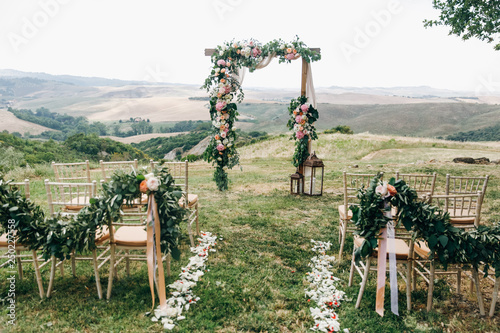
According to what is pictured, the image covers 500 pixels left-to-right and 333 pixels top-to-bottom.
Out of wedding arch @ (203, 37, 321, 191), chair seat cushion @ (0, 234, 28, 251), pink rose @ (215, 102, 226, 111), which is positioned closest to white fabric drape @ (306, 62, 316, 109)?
wedding arch @ (203, 37, 321, 191)

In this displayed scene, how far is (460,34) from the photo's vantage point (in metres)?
10.6

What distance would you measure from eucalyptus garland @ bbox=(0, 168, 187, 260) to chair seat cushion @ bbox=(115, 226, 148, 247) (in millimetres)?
282

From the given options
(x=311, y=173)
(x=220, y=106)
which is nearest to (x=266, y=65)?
(x=220, y=106)

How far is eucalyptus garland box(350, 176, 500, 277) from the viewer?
2.83 m

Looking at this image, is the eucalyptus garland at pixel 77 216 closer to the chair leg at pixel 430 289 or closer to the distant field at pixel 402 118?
the chair leg at pixel 430 289

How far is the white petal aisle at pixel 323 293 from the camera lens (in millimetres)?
2867

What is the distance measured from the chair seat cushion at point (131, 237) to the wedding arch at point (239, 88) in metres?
4.47

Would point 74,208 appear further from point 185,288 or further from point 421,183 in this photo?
point 421,183

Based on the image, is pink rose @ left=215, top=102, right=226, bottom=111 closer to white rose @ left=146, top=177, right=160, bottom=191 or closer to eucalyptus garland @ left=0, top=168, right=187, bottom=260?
eucalyptus garland @ left=0, top=168, right=187, bottom=260

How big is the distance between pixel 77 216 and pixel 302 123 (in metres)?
5.83

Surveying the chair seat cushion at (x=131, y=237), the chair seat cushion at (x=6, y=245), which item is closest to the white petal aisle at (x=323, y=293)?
the chair seat cushion at (x=131, y=237)

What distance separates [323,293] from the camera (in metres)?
3.37

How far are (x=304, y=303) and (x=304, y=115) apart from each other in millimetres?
5303

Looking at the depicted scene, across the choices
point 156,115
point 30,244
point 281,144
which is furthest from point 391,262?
point 156,115
